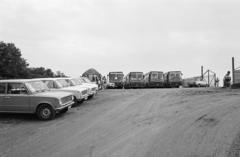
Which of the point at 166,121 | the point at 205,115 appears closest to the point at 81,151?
the point at 166,121

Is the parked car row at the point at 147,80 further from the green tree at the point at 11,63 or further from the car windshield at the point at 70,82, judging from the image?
the green tree at the point at 11,63

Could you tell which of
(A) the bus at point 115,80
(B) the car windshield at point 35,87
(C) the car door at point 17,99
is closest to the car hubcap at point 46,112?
(C) the car door at point 17,99

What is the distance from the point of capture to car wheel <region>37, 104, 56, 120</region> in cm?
1001

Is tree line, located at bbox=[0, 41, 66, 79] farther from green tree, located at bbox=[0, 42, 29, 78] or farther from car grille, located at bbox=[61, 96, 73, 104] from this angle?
car grille, located at bbox=[61, 96, 73, 104]

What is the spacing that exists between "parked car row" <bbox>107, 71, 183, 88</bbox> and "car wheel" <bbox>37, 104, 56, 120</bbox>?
21.5 metres

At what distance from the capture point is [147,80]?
1261 inches

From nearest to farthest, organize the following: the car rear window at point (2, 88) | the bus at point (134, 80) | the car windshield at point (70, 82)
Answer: the car rear window at point (2, 88) → the car windshield at point (70, 82) → the bus at point (134, 80)

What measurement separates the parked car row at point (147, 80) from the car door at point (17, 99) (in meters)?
21.6

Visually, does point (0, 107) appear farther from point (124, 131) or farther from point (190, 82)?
point (190, 82)

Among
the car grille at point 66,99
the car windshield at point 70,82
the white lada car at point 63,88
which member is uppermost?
the car windshield at point 70,82

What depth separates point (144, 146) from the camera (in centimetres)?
577

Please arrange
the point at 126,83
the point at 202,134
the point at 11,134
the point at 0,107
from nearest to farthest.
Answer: the point at 202,134 < the point at 11,134 < the point at 0,107 < the point at 126,83

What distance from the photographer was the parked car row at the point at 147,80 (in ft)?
103

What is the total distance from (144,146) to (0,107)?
740 cm
